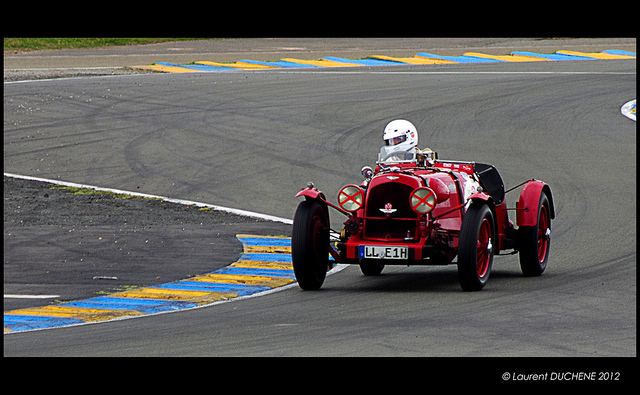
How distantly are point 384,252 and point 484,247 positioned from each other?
1.03 m

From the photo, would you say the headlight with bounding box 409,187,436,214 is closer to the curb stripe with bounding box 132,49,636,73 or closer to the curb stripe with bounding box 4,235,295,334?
the curb stripe with bounding box 4,235,295,334

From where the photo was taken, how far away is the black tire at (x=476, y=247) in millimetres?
8789

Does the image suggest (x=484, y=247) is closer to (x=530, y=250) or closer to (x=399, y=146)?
(x=530, y=250)

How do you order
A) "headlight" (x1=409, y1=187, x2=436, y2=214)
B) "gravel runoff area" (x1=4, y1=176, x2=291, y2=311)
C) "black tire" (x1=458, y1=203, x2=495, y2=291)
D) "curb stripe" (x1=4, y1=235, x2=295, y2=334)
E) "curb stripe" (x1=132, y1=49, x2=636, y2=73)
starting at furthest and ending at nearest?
"curb stripe" (x1=132, y1=49, x2=636, y2=73) → "gravel runoff area" (x1=4, y1=176, x2=291, y2=311) → "headlight" (x1=409, y1=187, x2=436, y2=214) → "black tire" (x1=458, y1=203, x2=495, y2=291) → "curb stripe" (x1=4, y1=235, x2=295, y2=334)

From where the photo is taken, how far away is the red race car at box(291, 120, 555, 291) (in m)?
9.02

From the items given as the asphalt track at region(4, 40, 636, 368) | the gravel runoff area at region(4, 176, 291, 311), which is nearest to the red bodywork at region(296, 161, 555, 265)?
the asphalt track at region(4, 40, 636, 368)

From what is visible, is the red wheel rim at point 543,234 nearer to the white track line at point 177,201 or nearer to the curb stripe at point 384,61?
the white track line at point 177,201

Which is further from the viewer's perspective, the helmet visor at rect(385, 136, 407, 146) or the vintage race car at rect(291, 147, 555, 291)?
the helmet visor at rect(385, 136, 407, 146)

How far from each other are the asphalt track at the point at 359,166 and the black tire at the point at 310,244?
0.20 meters

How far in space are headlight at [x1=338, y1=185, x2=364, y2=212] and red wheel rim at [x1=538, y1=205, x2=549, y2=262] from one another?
2.27 metres

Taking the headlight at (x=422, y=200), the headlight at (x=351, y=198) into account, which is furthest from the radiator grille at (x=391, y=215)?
the headlight at (x=422, y=200)

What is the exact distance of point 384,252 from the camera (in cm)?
907

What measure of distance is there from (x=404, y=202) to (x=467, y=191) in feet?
2.85
